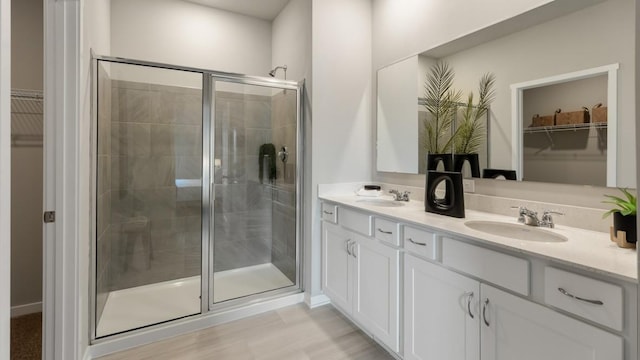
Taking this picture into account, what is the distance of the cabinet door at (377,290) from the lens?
1.78m

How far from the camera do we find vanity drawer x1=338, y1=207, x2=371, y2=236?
201cm

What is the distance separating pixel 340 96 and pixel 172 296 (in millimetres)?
2359

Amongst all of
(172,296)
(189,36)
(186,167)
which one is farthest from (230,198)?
(189,36)

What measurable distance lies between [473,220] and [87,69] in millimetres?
2473

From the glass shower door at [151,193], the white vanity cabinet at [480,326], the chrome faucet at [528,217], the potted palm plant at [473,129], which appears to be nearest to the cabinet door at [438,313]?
the white vanity cabinet at [480,326]

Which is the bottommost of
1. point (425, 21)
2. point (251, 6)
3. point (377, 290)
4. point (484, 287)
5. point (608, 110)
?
point (377, 290)

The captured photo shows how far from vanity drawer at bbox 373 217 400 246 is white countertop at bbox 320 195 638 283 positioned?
0.06m

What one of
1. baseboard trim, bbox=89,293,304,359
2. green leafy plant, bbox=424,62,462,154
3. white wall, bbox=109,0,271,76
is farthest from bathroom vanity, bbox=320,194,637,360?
white wall, bbox=109,0,271,76

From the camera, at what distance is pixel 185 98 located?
2.66 metres

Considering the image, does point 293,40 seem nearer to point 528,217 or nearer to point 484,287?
point 528,217

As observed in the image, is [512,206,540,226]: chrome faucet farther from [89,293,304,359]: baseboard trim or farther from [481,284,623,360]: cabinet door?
[89,293,304,359]: baseboard trim

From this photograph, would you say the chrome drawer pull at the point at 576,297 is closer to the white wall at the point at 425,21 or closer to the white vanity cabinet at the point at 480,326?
the white vanity cabinet at the point at 480,326

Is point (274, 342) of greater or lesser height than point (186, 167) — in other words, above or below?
below

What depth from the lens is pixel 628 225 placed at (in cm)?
114
